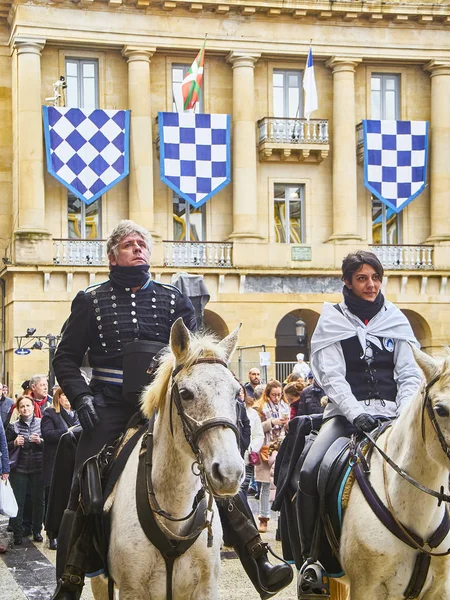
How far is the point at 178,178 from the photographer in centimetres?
3581

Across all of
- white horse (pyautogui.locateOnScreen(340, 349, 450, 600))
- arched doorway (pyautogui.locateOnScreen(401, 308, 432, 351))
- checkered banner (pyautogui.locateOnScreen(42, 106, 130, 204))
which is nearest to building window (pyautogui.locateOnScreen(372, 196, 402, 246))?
arched doorway (pyautogui.locateOnScreen(401, 308, 432, 351))

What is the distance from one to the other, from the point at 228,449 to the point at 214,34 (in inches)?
1314

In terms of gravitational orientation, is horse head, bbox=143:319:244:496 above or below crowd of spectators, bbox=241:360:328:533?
above

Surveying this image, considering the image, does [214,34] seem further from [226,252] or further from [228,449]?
[228,449]

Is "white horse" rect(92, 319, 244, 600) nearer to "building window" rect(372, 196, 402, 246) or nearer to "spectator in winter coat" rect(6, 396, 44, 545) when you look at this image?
"spectator in winter coat" rect(6, 396, 44, 545)

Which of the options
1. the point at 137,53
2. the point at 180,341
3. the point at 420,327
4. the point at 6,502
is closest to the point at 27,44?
the point at 137,53

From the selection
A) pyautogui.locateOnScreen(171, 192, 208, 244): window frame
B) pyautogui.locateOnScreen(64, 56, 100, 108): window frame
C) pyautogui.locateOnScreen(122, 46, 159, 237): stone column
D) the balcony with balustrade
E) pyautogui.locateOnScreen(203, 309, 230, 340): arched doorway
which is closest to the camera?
pyautogui.locateOnScreen(122, 46, 159, 237): stone column

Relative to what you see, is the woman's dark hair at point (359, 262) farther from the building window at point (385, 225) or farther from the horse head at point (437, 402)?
the building window at point (385, 225)

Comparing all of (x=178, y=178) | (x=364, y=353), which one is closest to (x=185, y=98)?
(x=178, y=178)

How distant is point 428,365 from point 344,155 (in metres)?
32.8

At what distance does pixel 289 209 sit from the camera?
3847 centimetres

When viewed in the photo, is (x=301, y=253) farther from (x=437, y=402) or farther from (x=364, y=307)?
(x=437, y=402)

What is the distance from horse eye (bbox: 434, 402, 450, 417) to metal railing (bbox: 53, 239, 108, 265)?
30090mm

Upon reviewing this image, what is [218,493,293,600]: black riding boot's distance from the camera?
19.6ft
